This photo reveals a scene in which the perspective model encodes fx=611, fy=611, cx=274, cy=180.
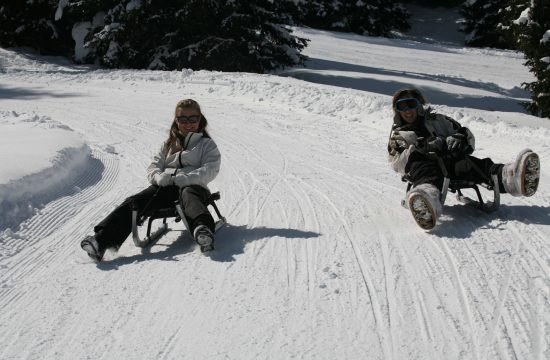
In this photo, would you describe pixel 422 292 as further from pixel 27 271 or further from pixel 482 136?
pixel 482 136

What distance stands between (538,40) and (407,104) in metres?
8.60

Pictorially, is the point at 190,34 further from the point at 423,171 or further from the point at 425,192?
the point at 425,192

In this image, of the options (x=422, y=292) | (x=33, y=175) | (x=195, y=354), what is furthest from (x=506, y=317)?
(x=33, y=175)

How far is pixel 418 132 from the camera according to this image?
5.25 meters

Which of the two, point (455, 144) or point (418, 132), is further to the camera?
point (418, 132)

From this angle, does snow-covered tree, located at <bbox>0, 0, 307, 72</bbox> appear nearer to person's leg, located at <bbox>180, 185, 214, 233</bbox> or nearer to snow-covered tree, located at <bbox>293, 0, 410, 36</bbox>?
person's leg, located at <bbox>180, 185, 214, 233</bbox>

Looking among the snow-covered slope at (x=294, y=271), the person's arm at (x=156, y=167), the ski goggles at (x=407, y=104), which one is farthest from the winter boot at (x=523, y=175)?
the person's arm at (x=156, y=167)

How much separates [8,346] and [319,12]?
3056 centimetres

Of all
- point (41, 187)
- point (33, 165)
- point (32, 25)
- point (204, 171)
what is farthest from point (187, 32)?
point (204, 171)

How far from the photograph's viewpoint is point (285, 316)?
10.9 feet

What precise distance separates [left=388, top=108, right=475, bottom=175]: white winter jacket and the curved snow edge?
3258 mm

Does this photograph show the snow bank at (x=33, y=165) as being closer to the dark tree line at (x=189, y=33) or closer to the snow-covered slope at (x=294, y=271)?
the snow-covered slope at (x=294, y=271)

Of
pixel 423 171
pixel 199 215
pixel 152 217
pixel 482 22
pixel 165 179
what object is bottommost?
→ pixel 152 217

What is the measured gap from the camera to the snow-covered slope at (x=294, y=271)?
3.07 metres
